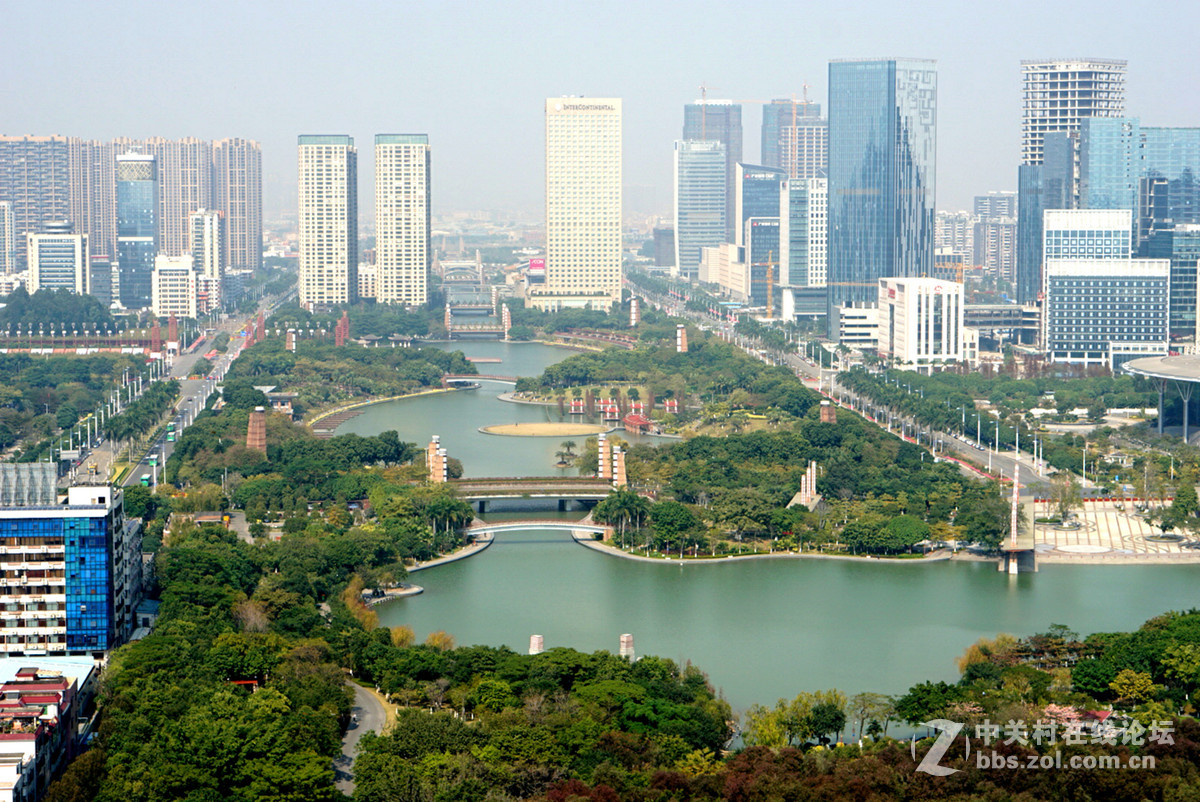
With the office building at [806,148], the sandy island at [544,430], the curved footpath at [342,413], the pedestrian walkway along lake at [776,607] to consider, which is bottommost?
the pedestrian walkway along lake at [776,607]

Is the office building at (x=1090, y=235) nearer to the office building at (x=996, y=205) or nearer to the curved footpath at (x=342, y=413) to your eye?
the curved footpath at (x=342, y=413)

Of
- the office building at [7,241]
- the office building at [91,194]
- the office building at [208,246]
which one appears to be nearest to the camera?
the office building at [208,246]

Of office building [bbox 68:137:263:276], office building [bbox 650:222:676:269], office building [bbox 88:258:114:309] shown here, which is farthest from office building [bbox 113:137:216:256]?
office building [bbox 650:222:676:269]

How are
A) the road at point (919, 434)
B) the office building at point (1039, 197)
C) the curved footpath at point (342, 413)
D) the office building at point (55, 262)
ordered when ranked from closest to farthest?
the road at point (919, 434) < the curved footpath at point (342, 413) < the office building at point (1039, 197) < the office building at point (55, 262)

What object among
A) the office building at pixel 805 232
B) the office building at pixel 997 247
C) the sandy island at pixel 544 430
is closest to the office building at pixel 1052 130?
the office building at pixel 805 232

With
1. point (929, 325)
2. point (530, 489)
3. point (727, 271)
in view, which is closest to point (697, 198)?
point (727, 271)

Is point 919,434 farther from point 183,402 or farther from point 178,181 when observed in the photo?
point 178,181
